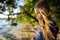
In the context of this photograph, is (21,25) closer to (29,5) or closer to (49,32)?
(29,5)

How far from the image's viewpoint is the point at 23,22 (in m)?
1.41

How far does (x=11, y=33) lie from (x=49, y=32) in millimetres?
518

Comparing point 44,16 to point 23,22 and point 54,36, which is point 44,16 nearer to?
point 54,36

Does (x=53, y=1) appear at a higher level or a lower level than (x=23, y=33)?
higher

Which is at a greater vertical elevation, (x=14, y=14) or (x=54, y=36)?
(x=14, y=14)

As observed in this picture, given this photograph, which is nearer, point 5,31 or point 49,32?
point 49,32

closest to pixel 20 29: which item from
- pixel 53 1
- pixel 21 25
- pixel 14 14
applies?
pixel 21 25

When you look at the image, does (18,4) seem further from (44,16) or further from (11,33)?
(44,16)

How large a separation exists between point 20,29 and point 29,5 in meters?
0.22

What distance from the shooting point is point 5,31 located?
4.64 ft

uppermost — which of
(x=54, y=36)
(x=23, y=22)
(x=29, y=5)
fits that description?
(x=29, y=5)

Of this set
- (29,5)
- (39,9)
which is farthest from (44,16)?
(29,5)

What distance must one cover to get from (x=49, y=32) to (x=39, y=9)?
0.16 m

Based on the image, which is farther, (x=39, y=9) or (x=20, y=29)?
(x=20, y=29)
